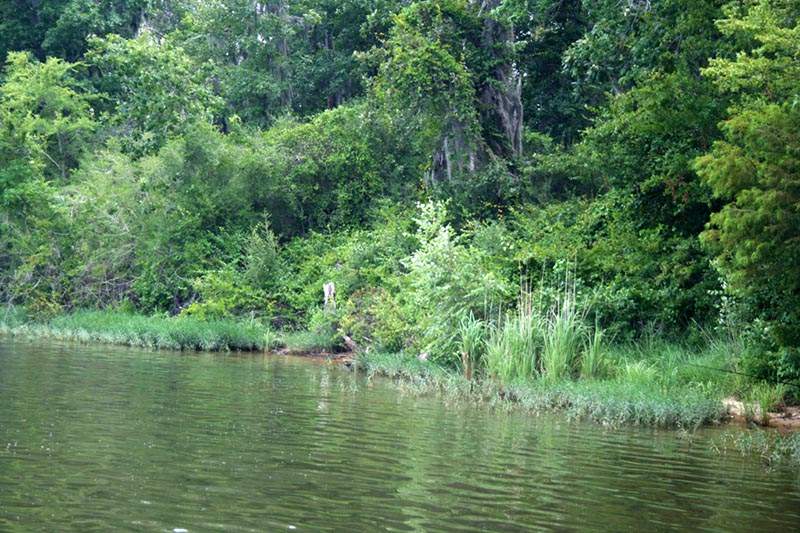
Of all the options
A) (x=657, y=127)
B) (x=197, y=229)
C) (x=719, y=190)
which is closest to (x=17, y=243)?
(x=197, y=229)

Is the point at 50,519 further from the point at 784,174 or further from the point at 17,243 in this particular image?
the point at 17,243

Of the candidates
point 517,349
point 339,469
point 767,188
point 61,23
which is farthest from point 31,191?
point 339,469

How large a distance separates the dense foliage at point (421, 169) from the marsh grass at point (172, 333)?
59.4 inches

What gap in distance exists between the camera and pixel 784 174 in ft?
→ 42.7

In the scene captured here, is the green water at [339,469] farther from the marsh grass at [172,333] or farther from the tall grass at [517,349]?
the marsh grass at [172,333]

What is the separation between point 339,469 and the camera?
33.4ft

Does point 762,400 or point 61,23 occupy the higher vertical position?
point 61,23

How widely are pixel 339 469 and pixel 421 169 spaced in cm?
2551

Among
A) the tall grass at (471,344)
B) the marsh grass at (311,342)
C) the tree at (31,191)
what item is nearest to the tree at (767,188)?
the tall grass at (471,344)

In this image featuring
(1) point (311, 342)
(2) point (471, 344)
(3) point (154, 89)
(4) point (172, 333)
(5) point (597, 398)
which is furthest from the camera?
(3) point (154, 89)

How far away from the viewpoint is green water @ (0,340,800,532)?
8.28 metres

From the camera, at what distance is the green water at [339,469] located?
8.28 metres

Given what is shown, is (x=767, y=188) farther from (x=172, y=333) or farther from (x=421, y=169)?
(x=421, y=169)

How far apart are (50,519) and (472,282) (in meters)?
13.9
